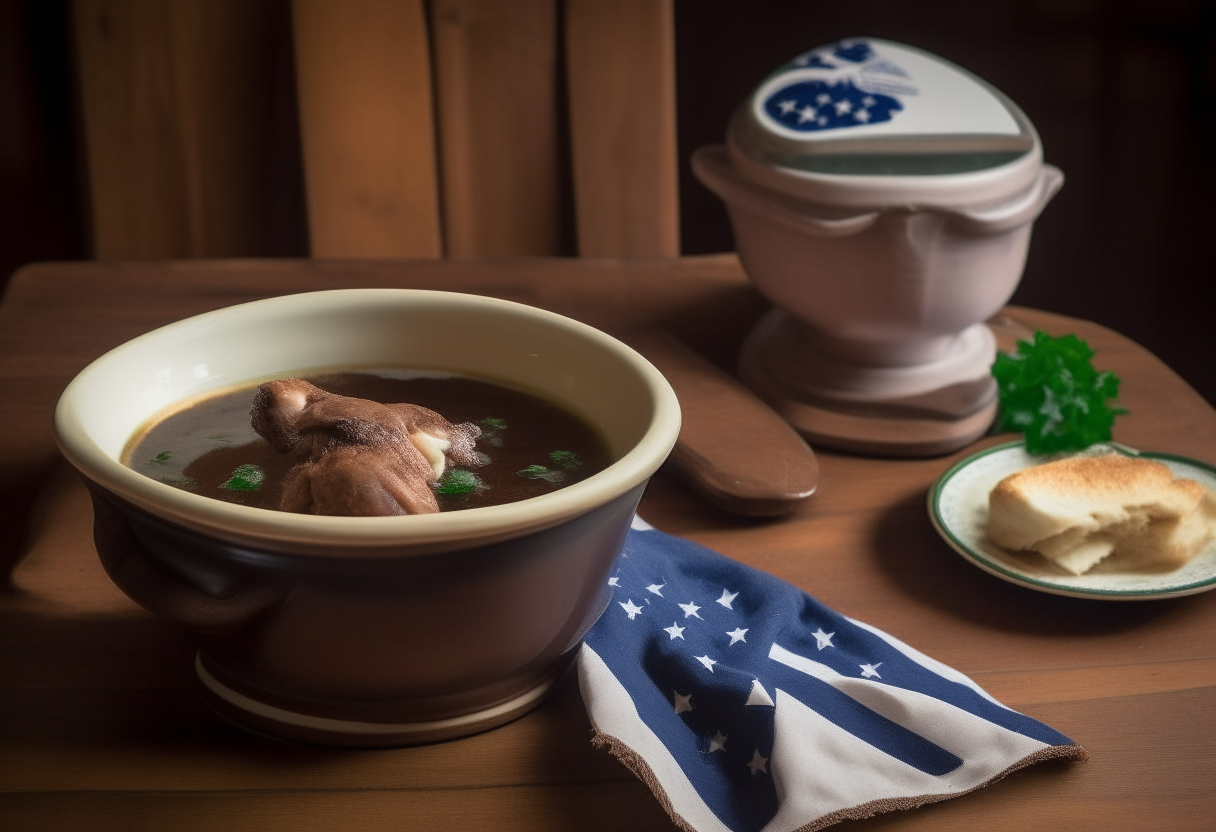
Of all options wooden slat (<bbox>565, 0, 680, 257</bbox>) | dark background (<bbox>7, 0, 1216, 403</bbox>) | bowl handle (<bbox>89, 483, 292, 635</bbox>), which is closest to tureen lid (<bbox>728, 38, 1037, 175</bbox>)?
bowl handle (<bbox>89, 483, 292, 635</bbox>)

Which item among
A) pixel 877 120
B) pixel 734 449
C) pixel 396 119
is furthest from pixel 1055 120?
pixel 734 449

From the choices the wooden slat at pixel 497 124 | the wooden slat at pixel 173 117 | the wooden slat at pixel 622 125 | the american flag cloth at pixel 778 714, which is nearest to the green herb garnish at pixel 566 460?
the american flag cloth at pixel 778 714

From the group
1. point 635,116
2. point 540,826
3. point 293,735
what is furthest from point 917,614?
point 635,116

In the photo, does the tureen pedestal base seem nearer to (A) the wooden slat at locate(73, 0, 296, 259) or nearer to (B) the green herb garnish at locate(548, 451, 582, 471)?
(B) the green herb garnish at locate(548, 451, 582, 471)

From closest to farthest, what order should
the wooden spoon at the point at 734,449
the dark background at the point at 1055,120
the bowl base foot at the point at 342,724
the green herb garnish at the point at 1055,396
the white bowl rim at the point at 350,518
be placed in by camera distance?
the white bowl rim at the point at 350,518, the bowl base foot at the point at 342,724, the wooden spoon at the point at 734,449, the green herb garnish at the point at 1055,396, the dark background at the point at 1055,120

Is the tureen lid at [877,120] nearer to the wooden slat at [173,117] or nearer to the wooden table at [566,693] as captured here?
the wooden table at [566,693]

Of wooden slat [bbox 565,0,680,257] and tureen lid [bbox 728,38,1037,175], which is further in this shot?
wooden slat [bbox 565,0,680,257]
